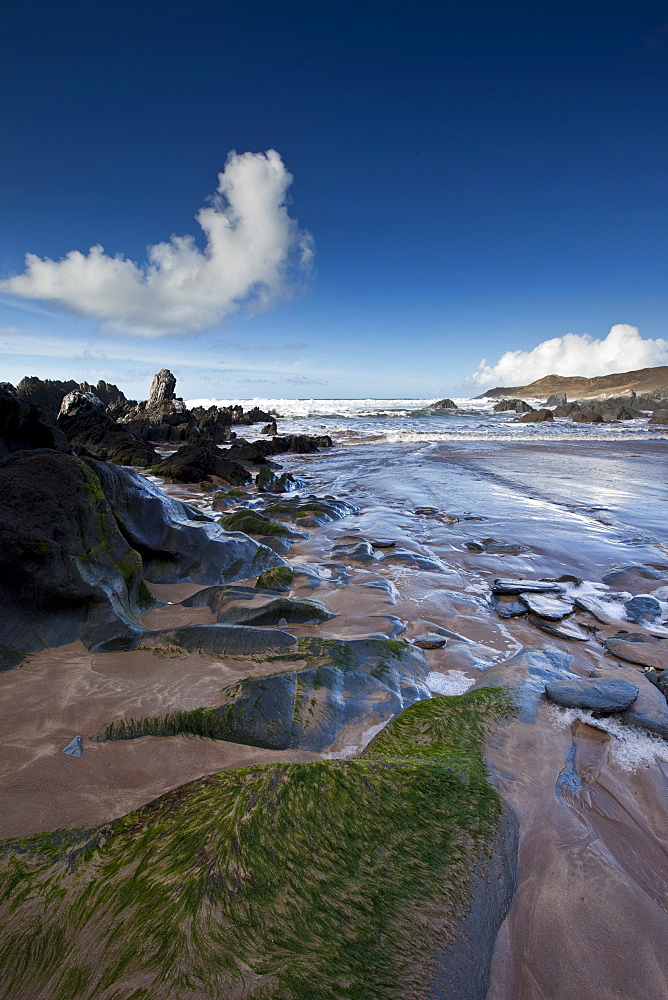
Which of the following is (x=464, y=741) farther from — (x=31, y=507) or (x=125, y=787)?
(x=31, y=507)

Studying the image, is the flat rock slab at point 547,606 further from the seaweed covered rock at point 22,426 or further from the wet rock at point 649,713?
the seaweed covered rock at point 22,426

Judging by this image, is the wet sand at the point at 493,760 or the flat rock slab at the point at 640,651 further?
the flat rock slab at the point at 640,651

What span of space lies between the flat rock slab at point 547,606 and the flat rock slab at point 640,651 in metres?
0.47

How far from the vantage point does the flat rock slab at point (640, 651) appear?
3224 millimetres

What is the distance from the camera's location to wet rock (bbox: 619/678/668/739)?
95.6 inches

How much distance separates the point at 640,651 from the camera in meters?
3.37

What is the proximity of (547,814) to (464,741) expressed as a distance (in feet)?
1.52

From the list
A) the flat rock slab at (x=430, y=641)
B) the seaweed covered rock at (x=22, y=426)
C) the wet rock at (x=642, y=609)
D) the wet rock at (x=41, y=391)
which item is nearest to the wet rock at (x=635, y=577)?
the wet rock at (x=642, y=609)

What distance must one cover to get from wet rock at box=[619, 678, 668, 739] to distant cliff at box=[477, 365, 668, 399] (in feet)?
333

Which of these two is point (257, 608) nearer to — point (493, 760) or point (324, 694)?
point (324, 694)

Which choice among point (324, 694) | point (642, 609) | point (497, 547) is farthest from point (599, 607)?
point (324, 694)

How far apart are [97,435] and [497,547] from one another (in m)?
16.9

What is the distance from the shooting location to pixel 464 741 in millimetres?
2297

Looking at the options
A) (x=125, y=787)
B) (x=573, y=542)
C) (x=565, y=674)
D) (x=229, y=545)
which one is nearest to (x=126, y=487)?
(x=229, y=545)
